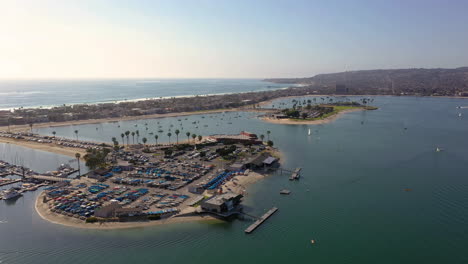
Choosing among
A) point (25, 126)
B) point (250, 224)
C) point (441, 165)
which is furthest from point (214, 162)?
point (25, 126)

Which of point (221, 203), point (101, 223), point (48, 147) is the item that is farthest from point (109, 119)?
point (221, 203)

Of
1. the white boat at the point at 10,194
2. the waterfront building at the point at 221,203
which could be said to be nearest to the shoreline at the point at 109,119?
the white boat at the point at 10,194

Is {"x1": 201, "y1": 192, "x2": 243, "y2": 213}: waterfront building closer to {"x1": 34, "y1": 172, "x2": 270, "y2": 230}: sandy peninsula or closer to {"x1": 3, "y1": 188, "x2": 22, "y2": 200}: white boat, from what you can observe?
{"x1": 34, "y1": 172, "x2": 270, "y2": 230}: sandy peninsula

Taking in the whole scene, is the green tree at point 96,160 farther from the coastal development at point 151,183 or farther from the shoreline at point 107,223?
the shoreline at point 107,223

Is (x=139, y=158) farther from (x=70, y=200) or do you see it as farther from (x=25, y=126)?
(x=25, y=126)

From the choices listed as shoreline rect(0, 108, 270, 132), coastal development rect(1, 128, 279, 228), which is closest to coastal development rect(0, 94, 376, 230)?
coastal development rect(1, 128, 279, 228)

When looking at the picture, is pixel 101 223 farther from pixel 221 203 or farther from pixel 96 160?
pixel 96 160
